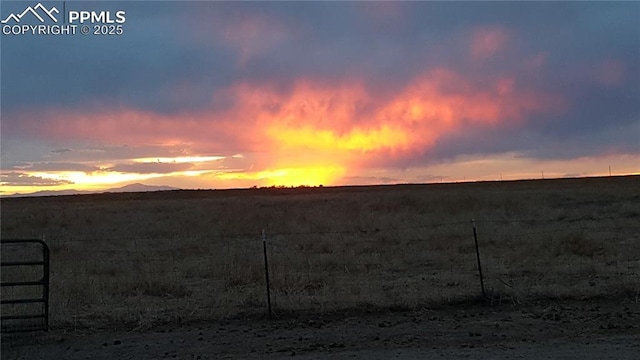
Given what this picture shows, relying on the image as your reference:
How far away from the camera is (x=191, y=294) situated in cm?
1303

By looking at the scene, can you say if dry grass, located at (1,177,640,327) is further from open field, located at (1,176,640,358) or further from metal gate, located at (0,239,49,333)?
metal gate, located at (0,239,49,333)

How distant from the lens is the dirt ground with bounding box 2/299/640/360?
316 inches

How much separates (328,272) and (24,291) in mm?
6735

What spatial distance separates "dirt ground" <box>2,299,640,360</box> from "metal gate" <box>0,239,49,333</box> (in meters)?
0.40

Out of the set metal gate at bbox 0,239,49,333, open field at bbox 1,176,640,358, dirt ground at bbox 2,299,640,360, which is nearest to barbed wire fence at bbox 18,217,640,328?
open field at bbox 1,176,640,358

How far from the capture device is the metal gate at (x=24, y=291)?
963 cm

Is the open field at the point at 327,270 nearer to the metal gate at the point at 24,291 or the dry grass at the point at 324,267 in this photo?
the dry grass at the point at 324,267

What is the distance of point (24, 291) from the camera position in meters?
13.0

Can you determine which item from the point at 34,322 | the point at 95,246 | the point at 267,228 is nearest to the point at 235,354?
the point at 34,322

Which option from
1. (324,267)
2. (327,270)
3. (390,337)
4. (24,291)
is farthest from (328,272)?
(24,291)

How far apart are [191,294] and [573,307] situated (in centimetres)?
743

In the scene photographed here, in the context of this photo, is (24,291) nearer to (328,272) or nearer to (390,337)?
(328,272)

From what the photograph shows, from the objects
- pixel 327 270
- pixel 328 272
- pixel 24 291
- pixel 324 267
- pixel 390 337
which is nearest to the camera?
pixel 390 337

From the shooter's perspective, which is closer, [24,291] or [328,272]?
[24,291]
